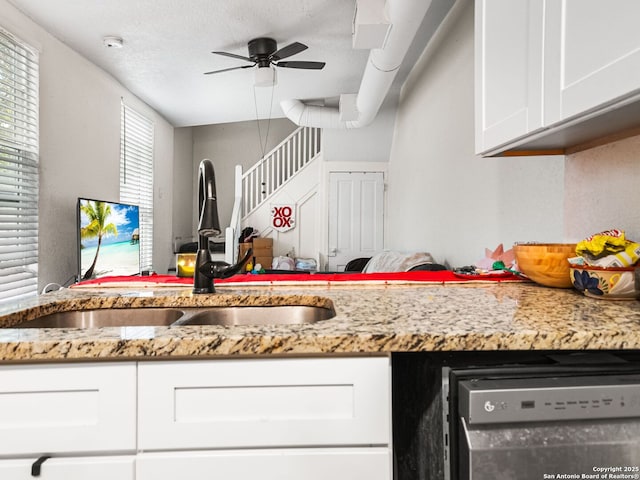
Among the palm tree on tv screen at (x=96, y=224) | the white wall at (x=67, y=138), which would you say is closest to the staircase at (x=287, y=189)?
the white wall at (x=67, y=138)

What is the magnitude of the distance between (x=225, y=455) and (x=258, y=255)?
18.5 ft

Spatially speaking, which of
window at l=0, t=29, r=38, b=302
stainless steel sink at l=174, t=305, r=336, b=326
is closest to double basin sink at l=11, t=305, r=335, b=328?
stainless steel sink at l=174, t=305, r=336, b=326

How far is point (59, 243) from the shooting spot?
3.51 m

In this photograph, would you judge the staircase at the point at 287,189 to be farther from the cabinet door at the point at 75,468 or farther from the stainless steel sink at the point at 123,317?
the cabinet door at the point at 75,468

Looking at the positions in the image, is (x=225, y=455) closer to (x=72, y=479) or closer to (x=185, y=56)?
(x=72, y=479)

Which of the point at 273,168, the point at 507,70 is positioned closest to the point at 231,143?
the point at 273,168

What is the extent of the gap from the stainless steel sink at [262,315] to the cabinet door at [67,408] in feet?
1.84

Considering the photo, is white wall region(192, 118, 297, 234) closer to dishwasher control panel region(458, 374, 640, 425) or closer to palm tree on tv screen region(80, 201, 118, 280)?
palm tree on tv screen region(80, 201, 118, 280)

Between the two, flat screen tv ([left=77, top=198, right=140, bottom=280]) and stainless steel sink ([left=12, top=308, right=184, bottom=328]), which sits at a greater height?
flat screen tv ([left=77, top=198, right=140, bottom=280])

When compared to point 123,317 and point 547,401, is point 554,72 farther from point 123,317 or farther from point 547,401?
point 123,317

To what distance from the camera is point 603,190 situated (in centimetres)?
150

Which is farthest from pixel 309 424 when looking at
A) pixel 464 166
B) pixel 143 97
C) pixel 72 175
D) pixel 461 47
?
pixel 143 97

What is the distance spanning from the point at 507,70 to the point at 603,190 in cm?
54

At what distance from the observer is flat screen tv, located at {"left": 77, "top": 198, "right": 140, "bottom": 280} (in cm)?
334
